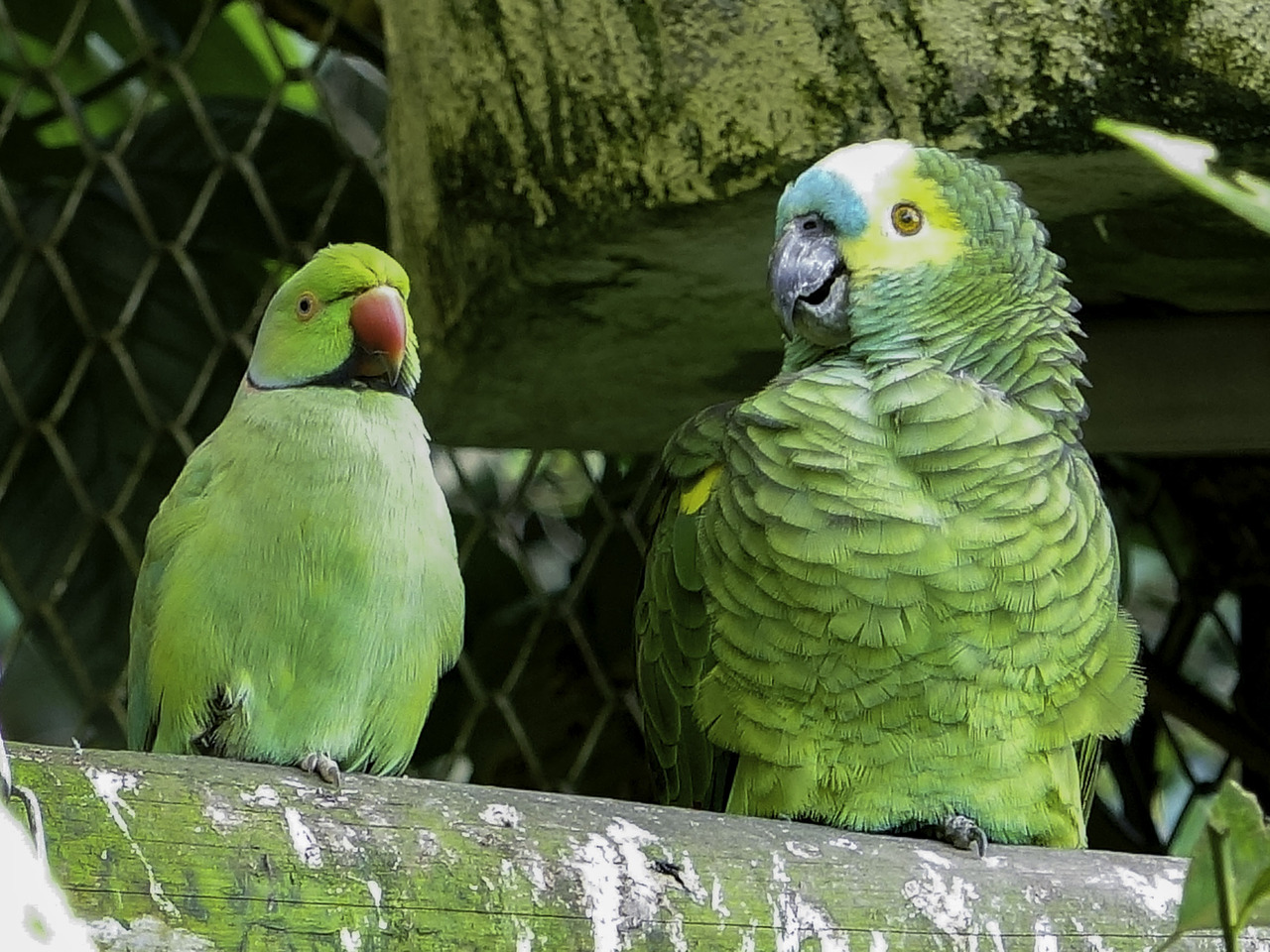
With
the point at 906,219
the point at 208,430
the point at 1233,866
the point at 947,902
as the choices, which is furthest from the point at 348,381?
the point at 208,430

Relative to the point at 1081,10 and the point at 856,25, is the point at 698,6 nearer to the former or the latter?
the point at 856,25

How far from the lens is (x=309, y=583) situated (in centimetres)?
90

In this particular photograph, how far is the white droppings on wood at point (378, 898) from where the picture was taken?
2.10ft

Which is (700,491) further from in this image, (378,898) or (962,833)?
(378,898)

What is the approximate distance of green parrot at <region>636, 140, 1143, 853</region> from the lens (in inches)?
37.1

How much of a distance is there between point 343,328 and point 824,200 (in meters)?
0.32

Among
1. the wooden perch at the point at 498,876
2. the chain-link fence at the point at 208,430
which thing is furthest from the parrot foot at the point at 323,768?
the chain-link fence at the point at 208,430

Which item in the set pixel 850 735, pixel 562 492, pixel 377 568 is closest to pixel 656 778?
pixel 850 735

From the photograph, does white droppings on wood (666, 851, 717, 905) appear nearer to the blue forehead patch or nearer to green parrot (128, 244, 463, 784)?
green parrot (128, 244, 463, 784)

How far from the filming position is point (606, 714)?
1.70 m

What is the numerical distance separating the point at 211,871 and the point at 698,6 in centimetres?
69

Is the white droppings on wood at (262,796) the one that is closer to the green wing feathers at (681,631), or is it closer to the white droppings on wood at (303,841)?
the white droppings on wood at (303,841)

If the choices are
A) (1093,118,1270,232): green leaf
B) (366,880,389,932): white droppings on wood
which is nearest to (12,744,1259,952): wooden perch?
(366,880,389,932): white droppings on wood

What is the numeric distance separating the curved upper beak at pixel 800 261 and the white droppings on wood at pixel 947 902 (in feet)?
1.25
